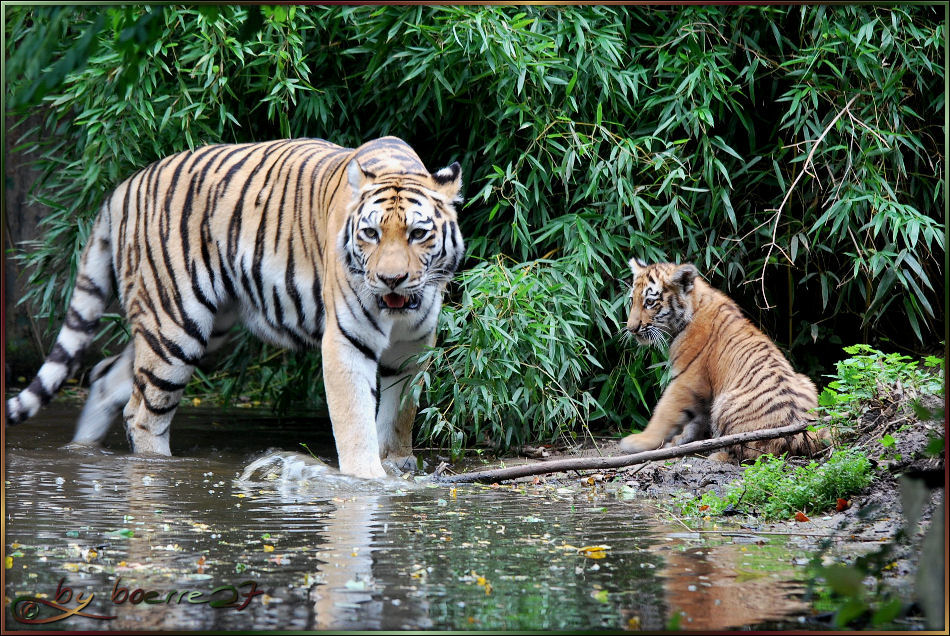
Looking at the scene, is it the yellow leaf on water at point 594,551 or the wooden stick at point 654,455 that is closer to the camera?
the yellow leaf on water at point 594,551

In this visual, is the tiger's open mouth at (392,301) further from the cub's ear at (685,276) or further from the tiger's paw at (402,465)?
the cub's ear at (685,276)

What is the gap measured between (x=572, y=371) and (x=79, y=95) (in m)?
3.19

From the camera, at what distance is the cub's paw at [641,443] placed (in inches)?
204

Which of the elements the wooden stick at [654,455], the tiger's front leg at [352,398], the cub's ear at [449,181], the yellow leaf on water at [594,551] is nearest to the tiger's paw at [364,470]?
the tiger's front leg at [352,398]

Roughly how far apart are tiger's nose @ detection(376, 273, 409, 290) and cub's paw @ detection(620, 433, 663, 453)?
137 centimetres

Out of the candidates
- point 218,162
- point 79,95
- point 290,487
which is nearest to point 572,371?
point 290,487

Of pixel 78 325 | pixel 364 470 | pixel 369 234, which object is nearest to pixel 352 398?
pixel 364 470

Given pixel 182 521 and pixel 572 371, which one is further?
pixel 572 371

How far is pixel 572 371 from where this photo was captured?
5652 millimetres

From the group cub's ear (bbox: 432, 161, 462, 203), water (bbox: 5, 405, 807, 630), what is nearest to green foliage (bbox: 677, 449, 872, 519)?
water (bbox: 5, 405, 807, 630)

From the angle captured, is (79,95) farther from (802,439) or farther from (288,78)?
(802,439)

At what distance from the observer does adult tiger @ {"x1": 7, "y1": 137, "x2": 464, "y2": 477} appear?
506 centimetres

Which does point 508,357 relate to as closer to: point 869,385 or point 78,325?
point 869,385

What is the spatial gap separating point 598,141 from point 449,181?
1057 mm
